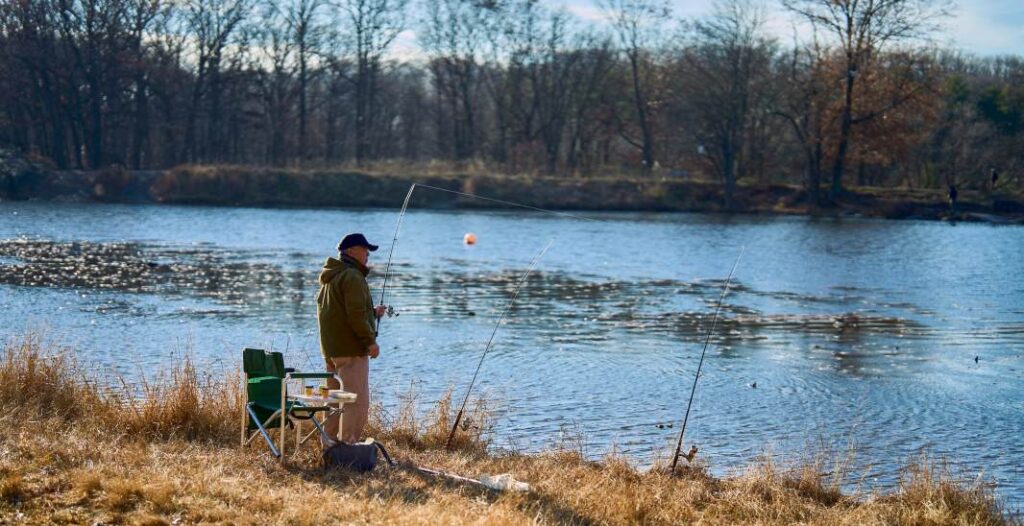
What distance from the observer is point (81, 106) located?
176 feet

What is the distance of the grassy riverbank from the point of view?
48875mm

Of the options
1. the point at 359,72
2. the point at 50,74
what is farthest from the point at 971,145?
the point at 50,74

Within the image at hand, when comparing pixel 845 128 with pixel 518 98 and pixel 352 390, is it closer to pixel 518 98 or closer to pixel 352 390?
pixel 518 98

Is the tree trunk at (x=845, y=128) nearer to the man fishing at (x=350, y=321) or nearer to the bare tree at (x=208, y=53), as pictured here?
the bare tree at (x=208, y=53)

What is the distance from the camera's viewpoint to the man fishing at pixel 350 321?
7500mm

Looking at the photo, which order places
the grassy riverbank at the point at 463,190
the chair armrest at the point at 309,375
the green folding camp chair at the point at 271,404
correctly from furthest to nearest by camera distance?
the grassy riverbank at the point at 463,190, the green folding camp chair at the point at 271,404, the chair armrest at the point at 309,375

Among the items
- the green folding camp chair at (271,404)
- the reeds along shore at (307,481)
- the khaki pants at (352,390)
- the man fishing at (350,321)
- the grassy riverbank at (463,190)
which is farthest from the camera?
the grassy riverbank at (463,190)

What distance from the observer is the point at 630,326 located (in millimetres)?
17938

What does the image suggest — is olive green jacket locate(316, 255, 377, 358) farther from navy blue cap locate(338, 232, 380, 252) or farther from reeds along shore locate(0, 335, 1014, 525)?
reeds along shore locate(0, 335, 1014, 525)

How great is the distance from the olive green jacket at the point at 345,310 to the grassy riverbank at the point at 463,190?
4101cm

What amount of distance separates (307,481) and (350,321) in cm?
109

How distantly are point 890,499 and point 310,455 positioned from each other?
12.9 ft

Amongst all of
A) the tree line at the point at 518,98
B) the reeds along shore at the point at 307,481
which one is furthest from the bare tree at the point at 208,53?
the reeds along shore at the point at 307,481

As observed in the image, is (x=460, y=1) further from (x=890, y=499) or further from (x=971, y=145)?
(x=890, y=499)
